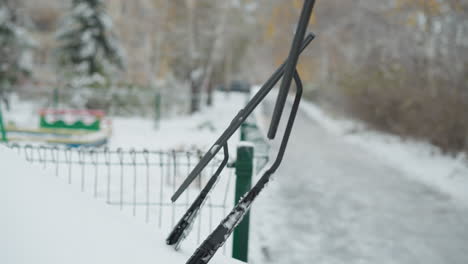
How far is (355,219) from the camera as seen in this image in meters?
5.86

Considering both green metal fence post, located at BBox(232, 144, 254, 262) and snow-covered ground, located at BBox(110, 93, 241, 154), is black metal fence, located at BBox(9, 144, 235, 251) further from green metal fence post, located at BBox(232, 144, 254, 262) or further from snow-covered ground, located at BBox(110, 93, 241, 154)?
snow-covered ground, located at BBox(110, 93, 241, 154)

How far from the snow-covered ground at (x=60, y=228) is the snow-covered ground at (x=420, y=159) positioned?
627 cm

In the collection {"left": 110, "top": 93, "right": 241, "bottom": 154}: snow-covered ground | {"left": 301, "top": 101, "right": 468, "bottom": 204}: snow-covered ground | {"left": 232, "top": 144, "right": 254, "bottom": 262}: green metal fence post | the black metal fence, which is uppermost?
{"left": 232, "top": 144, "right": 254, "bottom": 262}: green metal fence post

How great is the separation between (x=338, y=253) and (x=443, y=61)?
752 centimetres

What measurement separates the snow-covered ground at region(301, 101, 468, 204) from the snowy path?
14.5 inches

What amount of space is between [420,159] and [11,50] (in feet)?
58.1

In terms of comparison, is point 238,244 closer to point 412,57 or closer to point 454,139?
point 454,139

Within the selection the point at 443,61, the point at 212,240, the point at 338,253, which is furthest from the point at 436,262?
the point at 443,61

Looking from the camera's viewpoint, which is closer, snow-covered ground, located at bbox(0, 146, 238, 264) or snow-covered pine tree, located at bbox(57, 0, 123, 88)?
snow-covered ground, located at bbox(0, 146, 238, 264)

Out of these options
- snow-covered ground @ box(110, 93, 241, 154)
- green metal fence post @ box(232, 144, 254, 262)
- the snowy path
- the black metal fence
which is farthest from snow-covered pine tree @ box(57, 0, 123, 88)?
green metal fence post @ box(232, 144, 254, 262)

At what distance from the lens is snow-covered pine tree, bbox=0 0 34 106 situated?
18.6 meters

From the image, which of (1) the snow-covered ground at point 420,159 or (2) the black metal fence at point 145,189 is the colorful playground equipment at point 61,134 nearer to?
(2) the black metal fence at point 145,189

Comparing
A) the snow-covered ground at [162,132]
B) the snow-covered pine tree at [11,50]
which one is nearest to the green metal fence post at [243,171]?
the snow-covered ground at [162,132]

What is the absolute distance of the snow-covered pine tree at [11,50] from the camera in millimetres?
18562
